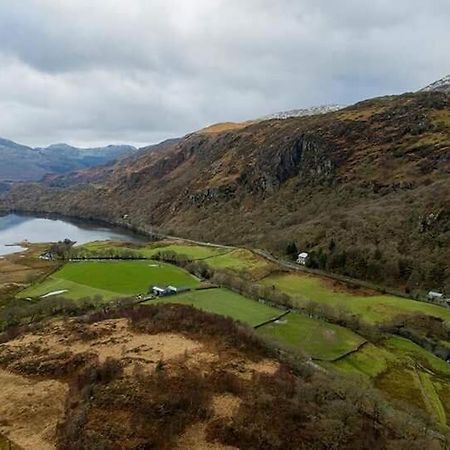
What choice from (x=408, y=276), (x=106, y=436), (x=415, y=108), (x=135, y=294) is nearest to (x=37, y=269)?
(x=135, y=294)

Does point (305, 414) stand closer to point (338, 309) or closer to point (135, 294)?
point (338, 309)

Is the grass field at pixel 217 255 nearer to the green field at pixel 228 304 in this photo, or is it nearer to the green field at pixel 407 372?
the green field at pixel 228 304

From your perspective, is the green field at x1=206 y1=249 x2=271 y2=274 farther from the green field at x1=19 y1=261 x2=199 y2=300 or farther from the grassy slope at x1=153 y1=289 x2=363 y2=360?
the grassy slope at x1=153 y1=289 x2=363 y2=360

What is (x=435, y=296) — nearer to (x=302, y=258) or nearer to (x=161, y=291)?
(x=302, y=258)

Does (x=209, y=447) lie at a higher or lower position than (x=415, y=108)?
lower

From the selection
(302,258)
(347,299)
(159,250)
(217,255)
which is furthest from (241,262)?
(347,299)
